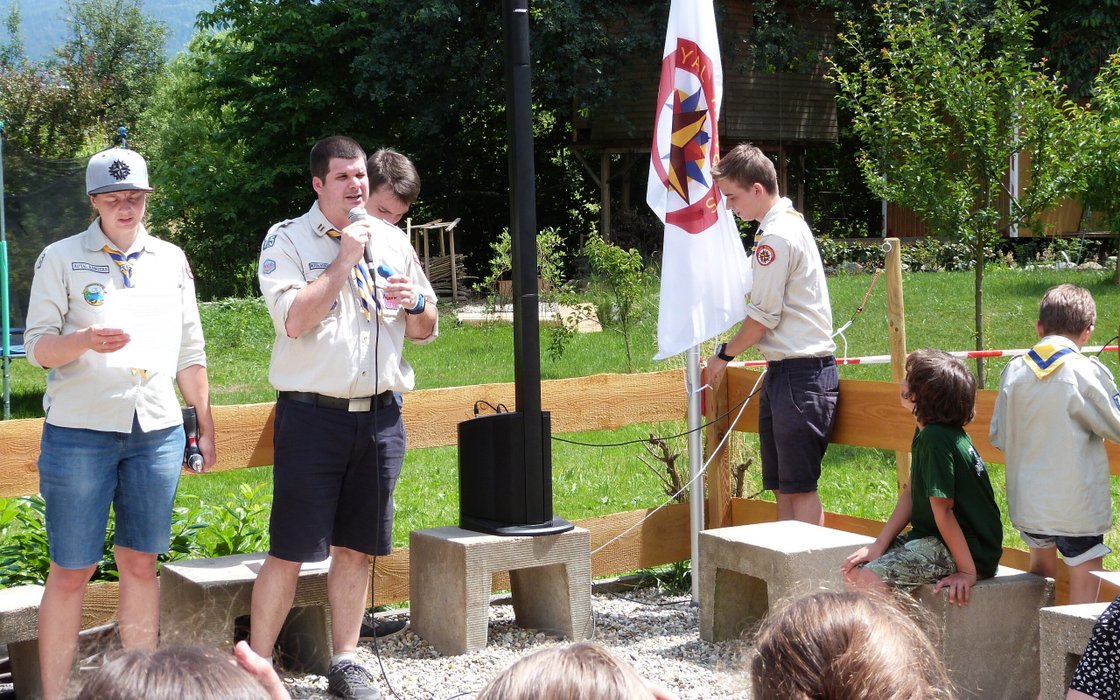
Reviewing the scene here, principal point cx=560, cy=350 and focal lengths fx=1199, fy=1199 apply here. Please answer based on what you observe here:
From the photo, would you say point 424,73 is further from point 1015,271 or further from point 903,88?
point 903,88

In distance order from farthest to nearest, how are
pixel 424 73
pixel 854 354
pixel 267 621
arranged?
pixel 424 73 → pixel 854 354 → pixel 267 621

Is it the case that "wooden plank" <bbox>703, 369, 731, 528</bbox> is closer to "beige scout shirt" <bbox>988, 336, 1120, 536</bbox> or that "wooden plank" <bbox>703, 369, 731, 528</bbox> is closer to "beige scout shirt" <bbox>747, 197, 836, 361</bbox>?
"beige scout shirt" <bbox>747, 197, 836, 361</bbox>

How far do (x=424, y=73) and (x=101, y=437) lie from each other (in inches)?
838

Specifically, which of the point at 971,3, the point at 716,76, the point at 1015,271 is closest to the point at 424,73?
the point at 971,3

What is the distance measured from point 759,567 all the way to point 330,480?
1655 millimetres

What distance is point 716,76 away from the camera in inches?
217

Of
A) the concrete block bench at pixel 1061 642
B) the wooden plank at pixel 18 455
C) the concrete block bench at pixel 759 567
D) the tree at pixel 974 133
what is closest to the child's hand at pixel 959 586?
the concrete block bench at pixel 759 567

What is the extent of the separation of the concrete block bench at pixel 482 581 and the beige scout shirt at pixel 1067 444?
1.76m

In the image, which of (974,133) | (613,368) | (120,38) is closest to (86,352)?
(974,133)

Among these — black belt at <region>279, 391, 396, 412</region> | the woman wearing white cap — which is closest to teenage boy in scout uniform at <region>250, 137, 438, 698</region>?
black belt at <region>279, 391, 396, 412</region>

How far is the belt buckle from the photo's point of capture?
13.7ft

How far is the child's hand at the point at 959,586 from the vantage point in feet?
13.4

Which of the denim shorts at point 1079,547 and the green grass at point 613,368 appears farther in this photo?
the green grass at point 613,368

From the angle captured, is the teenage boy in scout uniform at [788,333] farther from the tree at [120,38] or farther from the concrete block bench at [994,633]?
the tree at [120,38]
